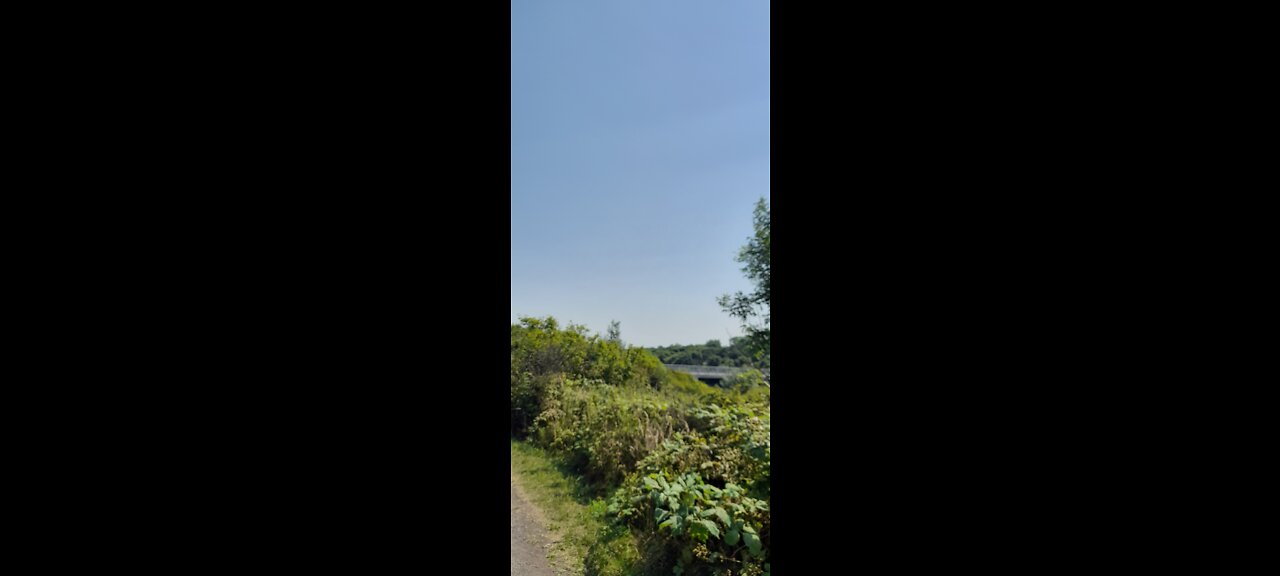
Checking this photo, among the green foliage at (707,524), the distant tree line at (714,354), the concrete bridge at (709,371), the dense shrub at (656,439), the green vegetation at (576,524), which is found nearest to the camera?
the green foliage at (707,524)

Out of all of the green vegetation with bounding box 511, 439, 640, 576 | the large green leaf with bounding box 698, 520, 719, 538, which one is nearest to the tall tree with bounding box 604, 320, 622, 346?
the green vegetation with bounding box 511, 439, 640, 576

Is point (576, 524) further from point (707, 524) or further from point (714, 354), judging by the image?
point (714, 354)

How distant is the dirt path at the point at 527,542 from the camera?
301 centimetres

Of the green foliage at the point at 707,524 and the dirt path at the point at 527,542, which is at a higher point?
the green foliage at the point at 707,524

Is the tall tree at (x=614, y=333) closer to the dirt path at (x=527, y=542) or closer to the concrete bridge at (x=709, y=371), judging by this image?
the concrete bridge at (x=709, y=371)

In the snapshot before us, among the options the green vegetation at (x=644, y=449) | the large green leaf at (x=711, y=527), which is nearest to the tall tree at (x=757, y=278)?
the green vegetation at (x=644, y=449)

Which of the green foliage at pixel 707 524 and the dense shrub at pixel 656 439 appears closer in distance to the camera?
the green foliage at pixel 707 524

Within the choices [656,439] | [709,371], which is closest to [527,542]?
[656,439]

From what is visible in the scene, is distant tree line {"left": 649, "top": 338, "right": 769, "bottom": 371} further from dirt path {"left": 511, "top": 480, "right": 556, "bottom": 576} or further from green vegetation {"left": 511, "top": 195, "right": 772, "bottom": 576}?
dirt path {"left": 511, "top": 480, "right": 556, "bottom": 576}

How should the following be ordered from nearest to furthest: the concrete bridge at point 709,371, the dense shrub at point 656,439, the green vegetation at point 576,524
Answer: the dense shrub at point 656,439 < the green vegetation at point 576,524 < the concrete bridge at point 709,371

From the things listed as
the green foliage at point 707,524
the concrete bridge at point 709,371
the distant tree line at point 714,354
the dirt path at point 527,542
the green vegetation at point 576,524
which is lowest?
the dirt path at point 527,542

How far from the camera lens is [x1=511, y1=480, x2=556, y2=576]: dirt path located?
3006 mm
